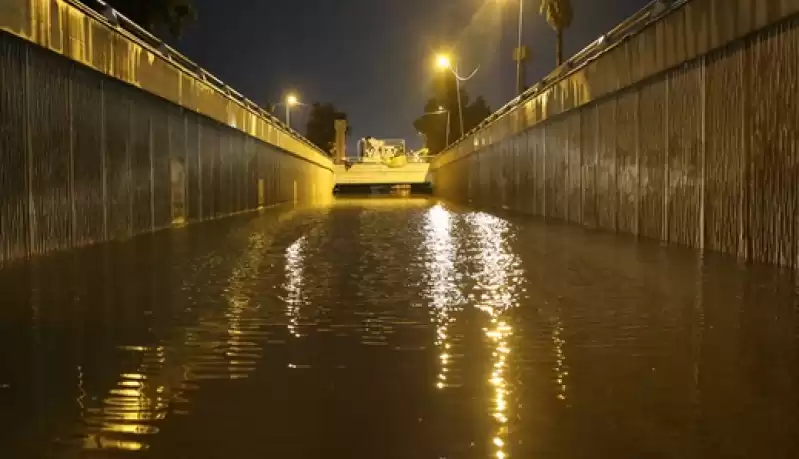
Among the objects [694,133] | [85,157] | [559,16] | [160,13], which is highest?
[559,16]

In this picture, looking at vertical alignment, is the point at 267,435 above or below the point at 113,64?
below

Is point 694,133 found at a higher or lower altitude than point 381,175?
lower

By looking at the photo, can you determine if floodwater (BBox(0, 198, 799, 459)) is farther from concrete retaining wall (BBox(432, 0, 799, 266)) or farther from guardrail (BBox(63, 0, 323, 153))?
guardrail (BBox(63, 0, 323, 153))

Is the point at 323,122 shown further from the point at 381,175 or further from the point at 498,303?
the point at 498,303

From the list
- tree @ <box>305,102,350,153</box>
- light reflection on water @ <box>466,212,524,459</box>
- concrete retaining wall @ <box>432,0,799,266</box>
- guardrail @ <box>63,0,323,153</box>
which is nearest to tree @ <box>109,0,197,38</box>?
guardrail @ <box>63,0,323,153</box>

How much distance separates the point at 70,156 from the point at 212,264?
358 centimetres

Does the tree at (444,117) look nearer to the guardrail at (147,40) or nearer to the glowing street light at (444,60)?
the glowing street light at (444,60)

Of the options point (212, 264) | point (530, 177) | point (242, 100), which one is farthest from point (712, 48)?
point (242, 100)

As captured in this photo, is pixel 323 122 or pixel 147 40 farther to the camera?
pixel 323 122

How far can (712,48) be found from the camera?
12398mm

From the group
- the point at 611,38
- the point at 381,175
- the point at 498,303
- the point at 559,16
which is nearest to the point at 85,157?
the point at 498,303

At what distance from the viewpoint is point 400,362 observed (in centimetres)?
592

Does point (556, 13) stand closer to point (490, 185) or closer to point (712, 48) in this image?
point (490, 185)

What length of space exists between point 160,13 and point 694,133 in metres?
21.9
